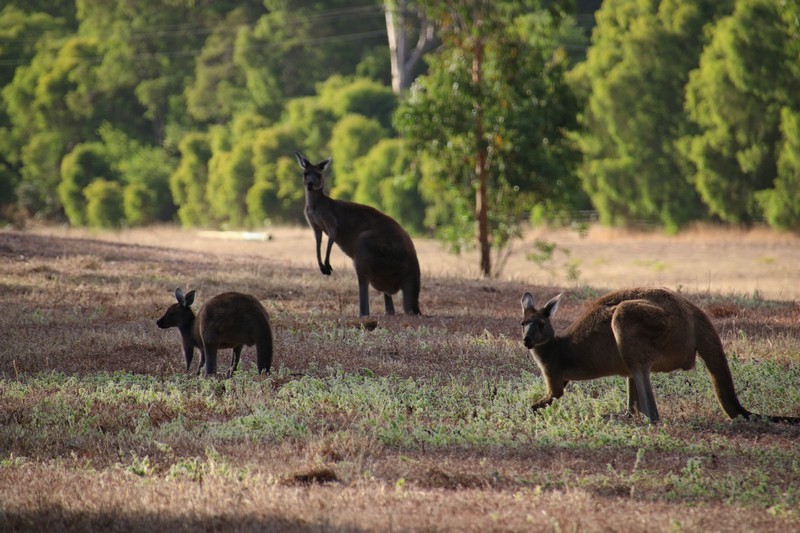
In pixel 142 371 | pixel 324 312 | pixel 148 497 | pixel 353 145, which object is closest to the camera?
pixel 148 497

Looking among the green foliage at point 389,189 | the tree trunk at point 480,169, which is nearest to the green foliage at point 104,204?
the green foliage at point 389,189

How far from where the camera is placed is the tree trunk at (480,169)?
802 inches

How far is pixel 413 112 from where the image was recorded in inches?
797

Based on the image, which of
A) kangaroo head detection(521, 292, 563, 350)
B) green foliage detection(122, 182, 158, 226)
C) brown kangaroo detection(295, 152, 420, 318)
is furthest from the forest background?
kangaroo head detection(521, 292, 563, 350)

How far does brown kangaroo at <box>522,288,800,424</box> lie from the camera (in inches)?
255

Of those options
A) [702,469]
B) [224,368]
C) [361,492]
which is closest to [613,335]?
[702,469]

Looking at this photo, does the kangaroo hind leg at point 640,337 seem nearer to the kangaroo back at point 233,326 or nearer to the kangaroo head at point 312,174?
the kangaroo back at point 233,326

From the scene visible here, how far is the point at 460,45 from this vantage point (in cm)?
2086

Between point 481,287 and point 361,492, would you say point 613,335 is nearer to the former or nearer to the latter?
point 361,492

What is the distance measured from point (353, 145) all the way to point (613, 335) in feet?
127

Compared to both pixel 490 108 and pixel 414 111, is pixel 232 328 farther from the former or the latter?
pixel 490 108

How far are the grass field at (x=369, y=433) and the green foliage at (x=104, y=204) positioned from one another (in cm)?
3935

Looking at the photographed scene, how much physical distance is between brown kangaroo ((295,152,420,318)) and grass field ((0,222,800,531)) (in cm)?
34

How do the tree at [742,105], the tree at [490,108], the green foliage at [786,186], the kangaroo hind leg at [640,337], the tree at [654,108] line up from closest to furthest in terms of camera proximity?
1. the kangaroo hind leg at [640,337]
2. the tree at [490,108]
3. the green foliage at [786,186]
4. the tree at [742,105]
5. the tree at [654,108]
